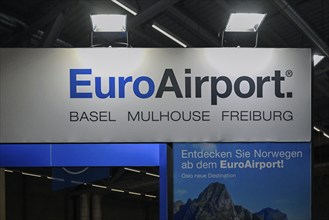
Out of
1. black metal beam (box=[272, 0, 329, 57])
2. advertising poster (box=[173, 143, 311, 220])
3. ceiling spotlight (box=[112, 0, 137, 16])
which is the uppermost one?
ceiling spotlight (box=[112, 0, 137, 16])

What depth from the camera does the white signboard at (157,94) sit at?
13.6ft

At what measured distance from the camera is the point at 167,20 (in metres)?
10.6

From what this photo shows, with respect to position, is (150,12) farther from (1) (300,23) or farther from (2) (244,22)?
(2) (244,22)

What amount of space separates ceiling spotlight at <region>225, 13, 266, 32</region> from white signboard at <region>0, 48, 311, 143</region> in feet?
0.90

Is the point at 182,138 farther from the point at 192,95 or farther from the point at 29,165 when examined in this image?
the point at 29,165

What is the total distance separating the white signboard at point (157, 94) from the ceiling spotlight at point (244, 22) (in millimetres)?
276

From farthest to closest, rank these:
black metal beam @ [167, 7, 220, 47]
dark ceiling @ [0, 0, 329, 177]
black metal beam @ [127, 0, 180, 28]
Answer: black metal beam @ [167, 7, 220, 47] < dark ceiling @ [0, 0, 329, 177] < black metal beam @ [127, 0, 180, 28]

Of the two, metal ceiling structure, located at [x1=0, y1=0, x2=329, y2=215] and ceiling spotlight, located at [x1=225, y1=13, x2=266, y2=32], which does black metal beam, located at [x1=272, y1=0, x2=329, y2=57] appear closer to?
metal ceiling structure, located at [x1=0, y1=0, x2=329, y2=215]

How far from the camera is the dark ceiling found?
30.0 ft

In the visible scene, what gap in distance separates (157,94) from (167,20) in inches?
263

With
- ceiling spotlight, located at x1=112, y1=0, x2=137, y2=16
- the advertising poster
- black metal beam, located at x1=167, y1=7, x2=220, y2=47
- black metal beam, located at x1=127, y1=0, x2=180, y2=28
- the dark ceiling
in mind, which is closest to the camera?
the advertising poster

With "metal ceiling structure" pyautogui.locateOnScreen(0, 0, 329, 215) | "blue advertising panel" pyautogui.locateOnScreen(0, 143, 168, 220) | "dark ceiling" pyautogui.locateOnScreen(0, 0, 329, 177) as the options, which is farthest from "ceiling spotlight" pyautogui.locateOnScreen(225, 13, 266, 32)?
"metal ceiling structure" pyautogui.locateOnScreen(0, 0, 329, 215)

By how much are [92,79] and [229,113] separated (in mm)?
1278

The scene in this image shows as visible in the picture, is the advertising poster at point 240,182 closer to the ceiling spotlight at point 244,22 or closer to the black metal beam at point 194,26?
the ceiling spotlight at point 244,22
